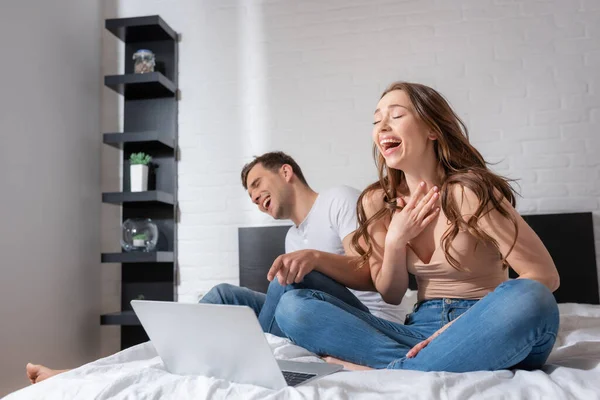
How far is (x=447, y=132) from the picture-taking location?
1.62 m

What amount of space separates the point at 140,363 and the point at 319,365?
41 centimetres

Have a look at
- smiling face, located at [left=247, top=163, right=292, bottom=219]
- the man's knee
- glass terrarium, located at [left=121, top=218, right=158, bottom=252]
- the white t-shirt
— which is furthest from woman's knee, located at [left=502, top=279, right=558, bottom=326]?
glass terrarium, located at [left=121, top=218, right=158, bottom=252]

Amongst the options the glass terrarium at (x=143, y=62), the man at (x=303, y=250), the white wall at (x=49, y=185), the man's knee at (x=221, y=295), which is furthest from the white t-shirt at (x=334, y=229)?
the glass terrarium at (x=143, y=62)

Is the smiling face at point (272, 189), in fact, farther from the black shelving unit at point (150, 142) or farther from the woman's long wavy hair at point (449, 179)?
the black shelving unit at point (150, 142)

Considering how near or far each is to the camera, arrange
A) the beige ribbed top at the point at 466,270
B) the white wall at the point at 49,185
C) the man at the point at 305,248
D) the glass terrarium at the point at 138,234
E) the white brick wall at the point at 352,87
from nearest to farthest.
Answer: the beige ribbed top at the point at 466,270 → the man at the point at 305,248 → the white wall at the point at 49,185 → the white brick wall at the point at 352,87 → the glass terrarium at the point at 138,234

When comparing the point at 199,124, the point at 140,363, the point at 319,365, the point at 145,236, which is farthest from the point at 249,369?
the point at 199,124

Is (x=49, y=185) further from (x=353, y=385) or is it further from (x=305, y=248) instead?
(x=353, y=385)

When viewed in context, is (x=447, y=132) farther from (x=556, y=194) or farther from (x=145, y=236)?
(x=145, y=236)

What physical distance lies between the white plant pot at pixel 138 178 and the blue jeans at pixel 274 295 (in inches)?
54.4

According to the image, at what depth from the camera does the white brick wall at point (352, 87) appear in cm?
296

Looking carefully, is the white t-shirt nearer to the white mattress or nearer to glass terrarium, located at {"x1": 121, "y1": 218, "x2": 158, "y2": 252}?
the white mattress

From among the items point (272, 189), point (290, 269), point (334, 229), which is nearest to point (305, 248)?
point (334, 229)

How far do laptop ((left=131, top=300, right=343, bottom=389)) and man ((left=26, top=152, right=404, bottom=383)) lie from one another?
34 centimetres

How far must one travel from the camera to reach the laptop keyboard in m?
1.09
